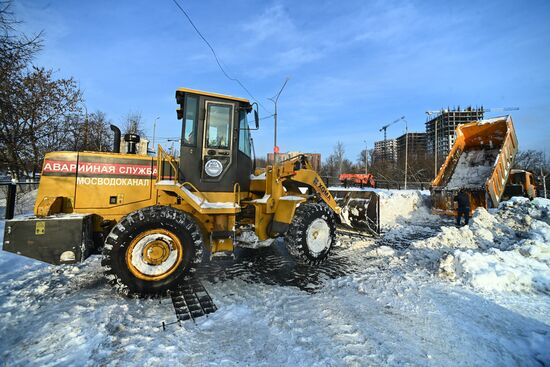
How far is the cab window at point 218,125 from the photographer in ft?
16.4

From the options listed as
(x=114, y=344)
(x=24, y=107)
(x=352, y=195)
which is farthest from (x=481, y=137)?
(x=24, y=107)

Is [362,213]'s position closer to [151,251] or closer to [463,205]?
[463,205]

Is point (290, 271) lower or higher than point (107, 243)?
lower

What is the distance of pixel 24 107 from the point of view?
36.6ft

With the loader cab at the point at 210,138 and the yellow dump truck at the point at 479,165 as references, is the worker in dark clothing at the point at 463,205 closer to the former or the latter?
the yellow dump truck at the point at 479,165

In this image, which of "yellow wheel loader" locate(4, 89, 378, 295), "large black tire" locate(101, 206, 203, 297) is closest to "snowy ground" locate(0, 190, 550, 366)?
"large black tire" locate(101, 206, 203, 297)

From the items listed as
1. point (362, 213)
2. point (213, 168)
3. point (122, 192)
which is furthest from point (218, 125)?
point (362, 213)

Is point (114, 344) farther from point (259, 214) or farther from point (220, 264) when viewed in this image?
point (259, 214)

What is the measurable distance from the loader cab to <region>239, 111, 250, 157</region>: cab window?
2 cm

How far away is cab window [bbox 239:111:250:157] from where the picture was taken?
539 cm

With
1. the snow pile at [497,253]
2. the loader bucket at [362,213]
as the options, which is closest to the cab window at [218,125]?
the loader bucket at [362,213]

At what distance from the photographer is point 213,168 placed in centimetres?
502

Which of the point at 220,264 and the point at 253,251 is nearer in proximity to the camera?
the point at 220,264

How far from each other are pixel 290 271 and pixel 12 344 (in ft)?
12.7
